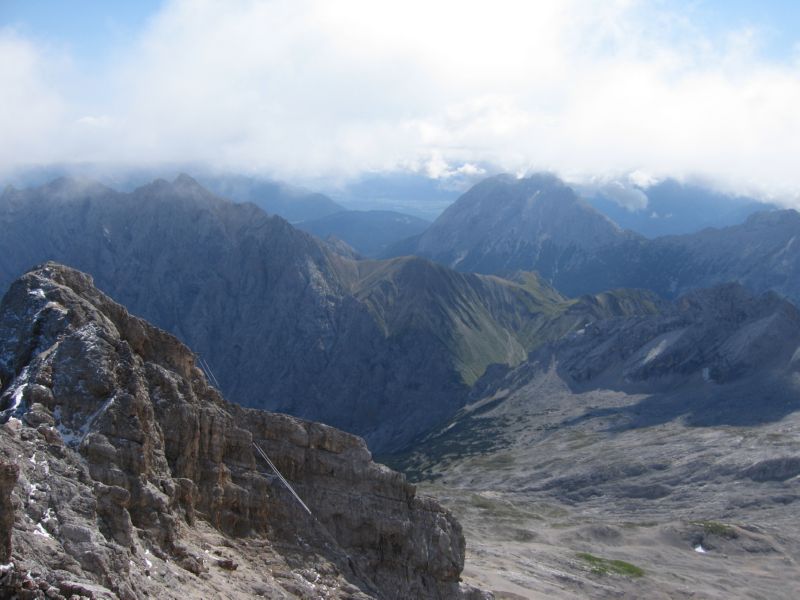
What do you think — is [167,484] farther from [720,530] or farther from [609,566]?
[720,530]

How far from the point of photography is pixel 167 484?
148 feet

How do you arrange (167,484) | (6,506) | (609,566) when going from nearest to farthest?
(6,506) → (167,484) → (609,566)

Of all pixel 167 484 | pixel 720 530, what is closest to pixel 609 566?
pixel 720 530

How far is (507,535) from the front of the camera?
165375 mm

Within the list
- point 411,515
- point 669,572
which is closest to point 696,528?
point 669,572

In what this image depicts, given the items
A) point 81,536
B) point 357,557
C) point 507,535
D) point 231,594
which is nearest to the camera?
point 81,536

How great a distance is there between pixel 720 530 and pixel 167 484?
151560mm

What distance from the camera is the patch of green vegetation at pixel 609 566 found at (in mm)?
139125

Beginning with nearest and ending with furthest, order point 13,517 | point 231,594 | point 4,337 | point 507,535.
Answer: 1. point 13,517
2. point 231,594
3. point 4,337
4. point 507,535

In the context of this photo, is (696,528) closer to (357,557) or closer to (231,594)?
(357,557)

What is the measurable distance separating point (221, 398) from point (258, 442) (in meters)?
3.85

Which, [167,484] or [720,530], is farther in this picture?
[720,530]

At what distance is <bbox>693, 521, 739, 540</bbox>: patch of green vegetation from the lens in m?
171

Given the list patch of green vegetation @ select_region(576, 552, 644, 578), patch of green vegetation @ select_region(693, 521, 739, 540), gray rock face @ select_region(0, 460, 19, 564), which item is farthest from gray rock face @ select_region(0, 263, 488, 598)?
patch of green vegetation @ select_region(693, 521, 739, 540)
